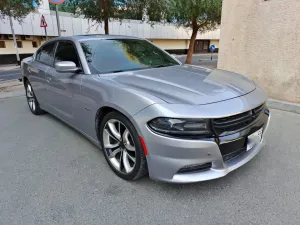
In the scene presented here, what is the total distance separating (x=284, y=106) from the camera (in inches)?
194

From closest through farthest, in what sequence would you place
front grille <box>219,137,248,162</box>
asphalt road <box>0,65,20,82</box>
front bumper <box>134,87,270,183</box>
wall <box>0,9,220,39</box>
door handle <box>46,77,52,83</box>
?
front bumper <box>134,87,270,183</box> < front grille <box>219,137,248,162</box> < door handle <box>46,77,52,83</box> < asphalt road <box>0,65,20,82</box> < wall <box>0,9,220,39</box>

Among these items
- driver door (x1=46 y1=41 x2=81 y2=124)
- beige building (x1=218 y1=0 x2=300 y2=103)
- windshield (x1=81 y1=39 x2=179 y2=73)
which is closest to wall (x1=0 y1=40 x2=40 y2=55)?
driver door (x1=46 y1=41 x2=81 y2=124)

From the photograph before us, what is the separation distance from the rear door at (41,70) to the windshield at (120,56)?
1.13 meters

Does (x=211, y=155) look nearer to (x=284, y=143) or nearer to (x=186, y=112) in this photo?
(x=186, y=112)

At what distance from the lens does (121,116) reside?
7.66ft

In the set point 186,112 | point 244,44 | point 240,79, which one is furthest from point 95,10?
point 186,112

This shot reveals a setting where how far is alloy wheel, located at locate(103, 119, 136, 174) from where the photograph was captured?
2402mm

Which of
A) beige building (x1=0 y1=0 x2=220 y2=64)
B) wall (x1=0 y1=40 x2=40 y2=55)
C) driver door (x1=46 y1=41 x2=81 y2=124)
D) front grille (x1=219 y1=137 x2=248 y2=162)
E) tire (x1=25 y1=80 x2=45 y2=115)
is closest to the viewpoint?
front grille (x1=219 y1=137 x2=248 y2=162)

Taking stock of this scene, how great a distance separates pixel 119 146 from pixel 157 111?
0.81 meters

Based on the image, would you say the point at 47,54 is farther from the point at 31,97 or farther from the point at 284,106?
the point at 284,106

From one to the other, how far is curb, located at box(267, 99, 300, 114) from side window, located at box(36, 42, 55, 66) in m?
4.68

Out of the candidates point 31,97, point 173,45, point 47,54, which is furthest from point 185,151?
point 173,45

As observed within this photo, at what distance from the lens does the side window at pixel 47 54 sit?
3.93 meters

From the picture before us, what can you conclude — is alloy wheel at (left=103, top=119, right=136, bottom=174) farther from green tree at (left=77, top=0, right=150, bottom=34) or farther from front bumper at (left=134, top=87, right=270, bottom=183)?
green tree at (left=77, top=0, right=150, bottom=34)
